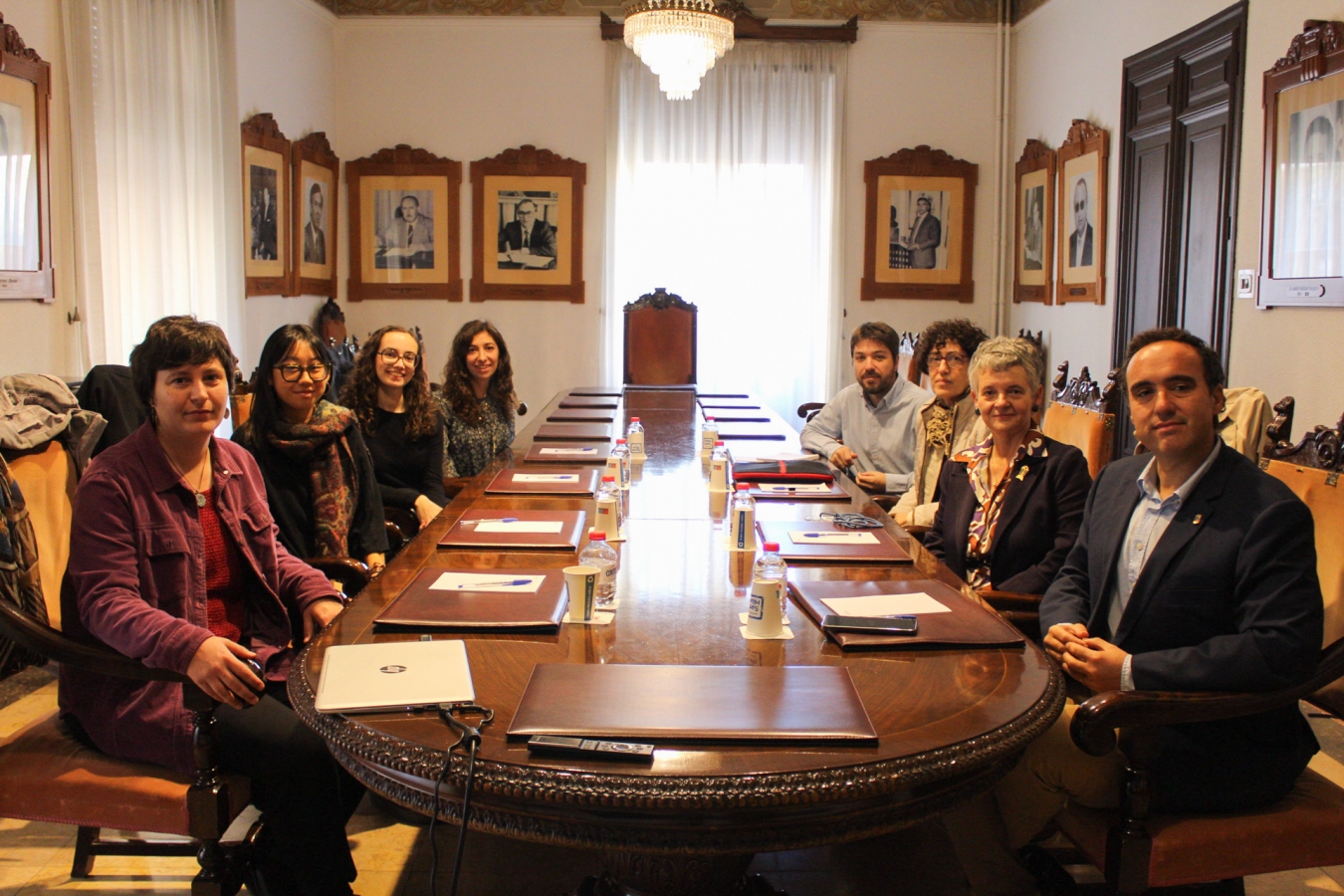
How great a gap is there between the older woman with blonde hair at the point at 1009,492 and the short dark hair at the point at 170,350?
1902 mm

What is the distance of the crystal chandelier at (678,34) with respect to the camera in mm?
5523

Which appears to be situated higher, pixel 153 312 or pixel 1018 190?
pixel 1018 190

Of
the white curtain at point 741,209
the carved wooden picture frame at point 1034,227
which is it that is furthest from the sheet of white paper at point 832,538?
Answer: the white curtain at point 741,209

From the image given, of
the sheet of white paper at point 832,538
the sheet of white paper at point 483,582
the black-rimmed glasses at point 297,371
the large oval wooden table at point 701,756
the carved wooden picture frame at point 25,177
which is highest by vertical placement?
the carved wooden picture frame at point 25,177

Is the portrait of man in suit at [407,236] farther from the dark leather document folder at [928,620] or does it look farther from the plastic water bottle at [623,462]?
the dark leather document folder at [928,620]

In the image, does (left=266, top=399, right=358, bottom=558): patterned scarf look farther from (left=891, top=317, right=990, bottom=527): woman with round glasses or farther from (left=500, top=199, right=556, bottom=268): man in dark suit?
(left=500, top=199, right=556, bottom=268): man in dark suit

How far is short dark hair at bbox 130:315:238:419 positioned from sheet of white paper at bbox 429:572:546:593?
0.65 m

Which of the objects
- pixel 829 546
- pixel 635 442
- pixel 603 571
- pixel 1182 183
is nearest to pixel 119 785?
pixel 603 571

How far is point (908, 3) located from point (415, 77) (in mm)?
3812

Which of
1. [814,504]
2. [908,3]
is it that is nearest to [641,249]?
[908,3]

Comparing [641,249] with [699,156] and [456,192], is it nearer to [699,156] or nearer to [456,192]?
[699,156]

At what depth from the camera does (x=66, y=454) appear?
9.45ft

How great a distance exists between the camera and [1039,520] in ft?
8.97

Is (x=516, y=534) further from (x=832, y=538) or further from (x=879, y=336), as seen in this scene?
(x=879, y=336)
